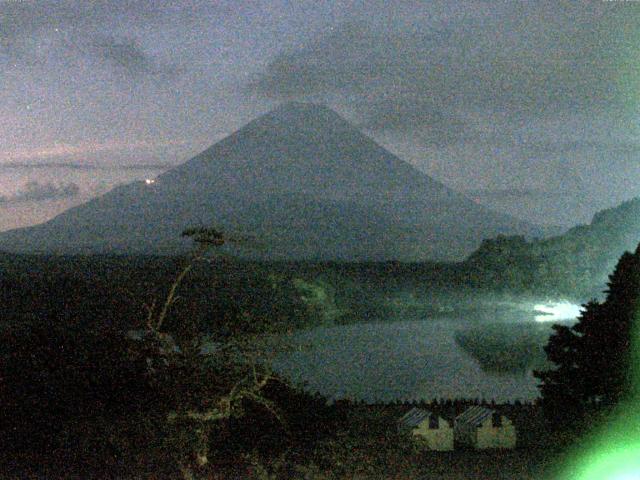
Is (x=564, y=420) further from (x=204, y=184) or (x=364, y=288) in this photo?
(x=204, y=184)

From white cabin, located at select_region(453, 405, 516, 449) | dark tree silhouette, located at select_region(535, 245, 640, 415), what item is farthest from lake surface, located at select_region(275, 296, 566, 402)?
dark tree silhouette, located at select_region(535, 245, 640, 415)

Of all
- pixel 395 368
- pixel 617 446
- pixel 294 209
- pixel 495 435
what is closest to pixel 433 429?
pixel 495 435

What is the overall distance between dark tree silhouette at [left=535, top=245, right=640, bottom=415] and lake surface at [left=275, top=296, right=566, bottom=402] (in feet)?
36.7

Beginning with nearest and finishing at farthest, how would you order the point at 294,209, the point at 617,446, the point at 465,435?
1. the point at 617,446
2. the point at 465,435
3. the point at 294,209

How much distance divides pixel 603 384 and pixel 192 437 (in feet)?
21.1

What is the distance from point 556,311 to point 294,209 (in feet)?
316

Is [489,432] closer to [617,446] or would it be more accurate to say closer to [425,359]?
[617,446]

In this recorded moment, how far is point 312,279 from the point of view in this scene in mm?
55812

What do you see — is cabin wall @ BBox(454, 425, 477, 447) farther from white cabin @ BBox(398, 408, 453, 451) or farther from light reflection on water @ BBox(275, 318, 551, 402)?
light reflection on water @ BBox(275, 318, 551, 402)

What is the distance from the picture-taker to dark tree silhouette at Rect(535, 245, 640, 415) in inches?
442

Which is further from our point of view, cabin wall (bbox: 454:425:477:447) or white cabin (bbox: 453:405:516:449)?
cabin wall (bbox: 454:425:477:447)

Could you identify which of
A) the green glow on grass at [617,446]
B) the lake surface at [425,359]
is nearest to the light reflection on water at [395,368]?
the lake surface at [425,359]

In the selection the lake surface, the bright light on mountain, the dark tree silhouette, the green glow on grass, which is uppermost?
the dark tree silhouette

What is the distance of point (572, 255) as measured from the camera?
47906 mm
